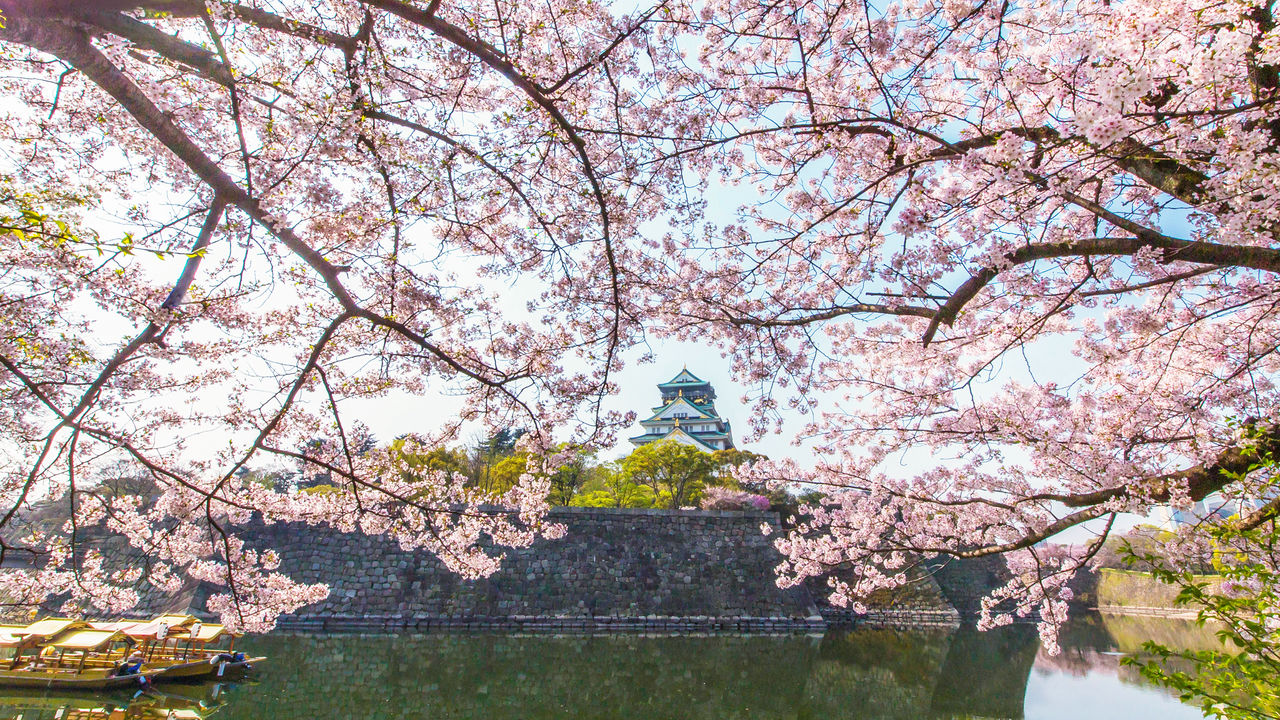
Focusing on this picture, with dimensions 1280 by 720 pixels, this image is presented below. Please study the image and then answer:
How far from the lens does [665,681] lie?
8.46 meters

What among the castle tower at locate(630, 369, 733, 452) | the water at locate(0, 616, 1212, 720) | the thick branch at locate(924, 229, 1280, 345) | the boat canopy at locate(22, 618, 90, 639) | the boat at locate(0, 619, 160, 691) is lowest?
the water at locate(0, 616, 1212, 720)

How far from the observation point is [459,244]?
4.30 m

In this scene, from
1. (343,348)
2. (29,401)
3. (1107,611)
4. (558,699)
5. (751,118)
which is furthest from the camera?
(1107,611)

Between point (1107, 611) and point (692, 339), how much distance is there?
1074 inches

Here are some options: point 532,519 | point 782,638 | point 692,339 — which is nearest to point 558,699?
point 532,519

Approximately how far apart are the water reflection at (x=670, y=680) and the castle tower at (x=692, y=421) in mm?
21863

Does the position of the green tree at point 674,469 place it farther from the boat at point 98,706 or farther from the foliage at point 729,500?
the boat at point 98,706

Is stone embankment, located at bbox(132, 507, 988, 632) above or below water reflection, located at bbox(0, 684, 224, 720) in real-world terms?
above

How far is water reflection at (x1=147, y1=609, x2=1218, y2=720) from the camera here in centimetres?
713

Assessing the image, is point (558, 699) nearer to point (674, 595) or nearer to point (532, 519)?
point (532, 519)

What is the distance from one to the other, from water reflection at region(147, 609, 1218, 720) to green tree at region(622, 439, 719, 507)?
29.1ft

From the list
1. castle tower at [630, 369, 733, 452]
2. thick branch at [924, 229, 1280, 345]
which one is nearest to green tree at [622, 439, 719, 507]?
castle tower at [630, 369, 733, 452]

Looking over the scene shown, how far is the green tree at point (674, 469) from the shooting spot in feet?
70.3

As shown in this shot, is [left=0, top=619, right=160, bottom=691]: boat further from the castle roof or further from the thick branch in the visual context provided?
the castle roof
